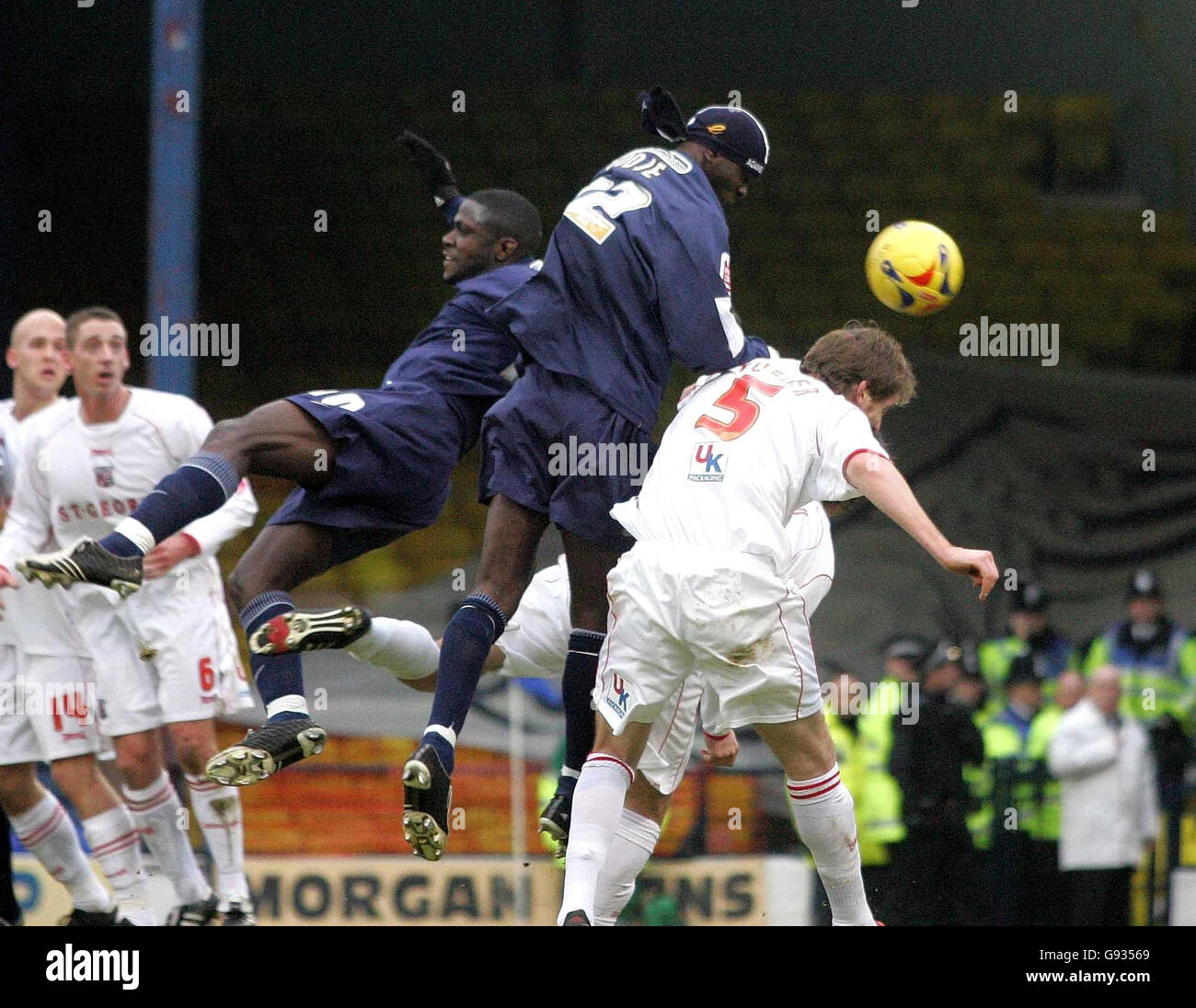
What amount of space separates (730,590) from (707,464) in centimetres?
37

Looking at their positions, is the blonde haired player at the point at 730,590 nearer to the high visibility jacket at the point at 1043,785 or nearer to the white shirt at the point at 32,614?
the white shirt at the point at 32,614

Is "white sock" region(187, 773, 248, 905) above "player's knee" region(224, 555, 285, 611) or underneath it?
underneath

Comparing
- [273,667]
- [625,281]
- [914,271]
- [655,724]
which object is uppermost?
[914,271]

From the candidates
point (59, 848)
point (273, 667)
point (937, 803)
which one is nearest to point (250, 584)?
point (273, 667)

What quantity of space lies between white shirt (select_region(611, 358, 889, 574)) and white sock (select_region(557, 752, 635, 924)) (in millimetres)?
674

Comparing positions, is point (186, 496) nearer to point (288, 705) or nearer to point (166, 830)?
point (288, 705)

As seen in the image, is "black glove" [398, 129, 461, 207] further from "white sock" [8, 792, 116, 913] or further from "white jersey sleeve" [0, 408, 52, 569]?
"white sock" [8, 792, 116, 913]

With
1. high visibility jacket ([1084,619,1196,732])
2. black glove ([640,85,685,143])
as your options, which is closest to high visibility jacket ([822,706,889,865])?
high visibility jacket ([1084,619,1196,732])

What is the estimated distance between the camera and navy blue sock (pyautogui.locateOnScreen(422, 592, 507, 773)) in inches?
212

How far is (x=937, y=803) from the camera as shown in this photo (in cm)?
911

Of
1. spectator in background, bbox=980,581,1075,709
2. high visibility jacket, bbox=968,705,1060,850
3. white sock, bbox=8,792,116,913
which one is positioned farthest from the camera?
spectator in background, bbox=980,581,1075,709

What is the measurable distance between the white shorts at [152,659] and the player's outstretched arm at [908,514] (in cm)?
337

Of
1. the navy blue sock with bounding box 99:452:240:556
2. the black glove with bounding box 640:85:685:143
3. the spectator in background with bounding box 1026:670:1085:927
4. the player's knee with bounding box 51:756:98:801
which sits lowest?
the spectator in background with bounding box 1026:670:1085:927
